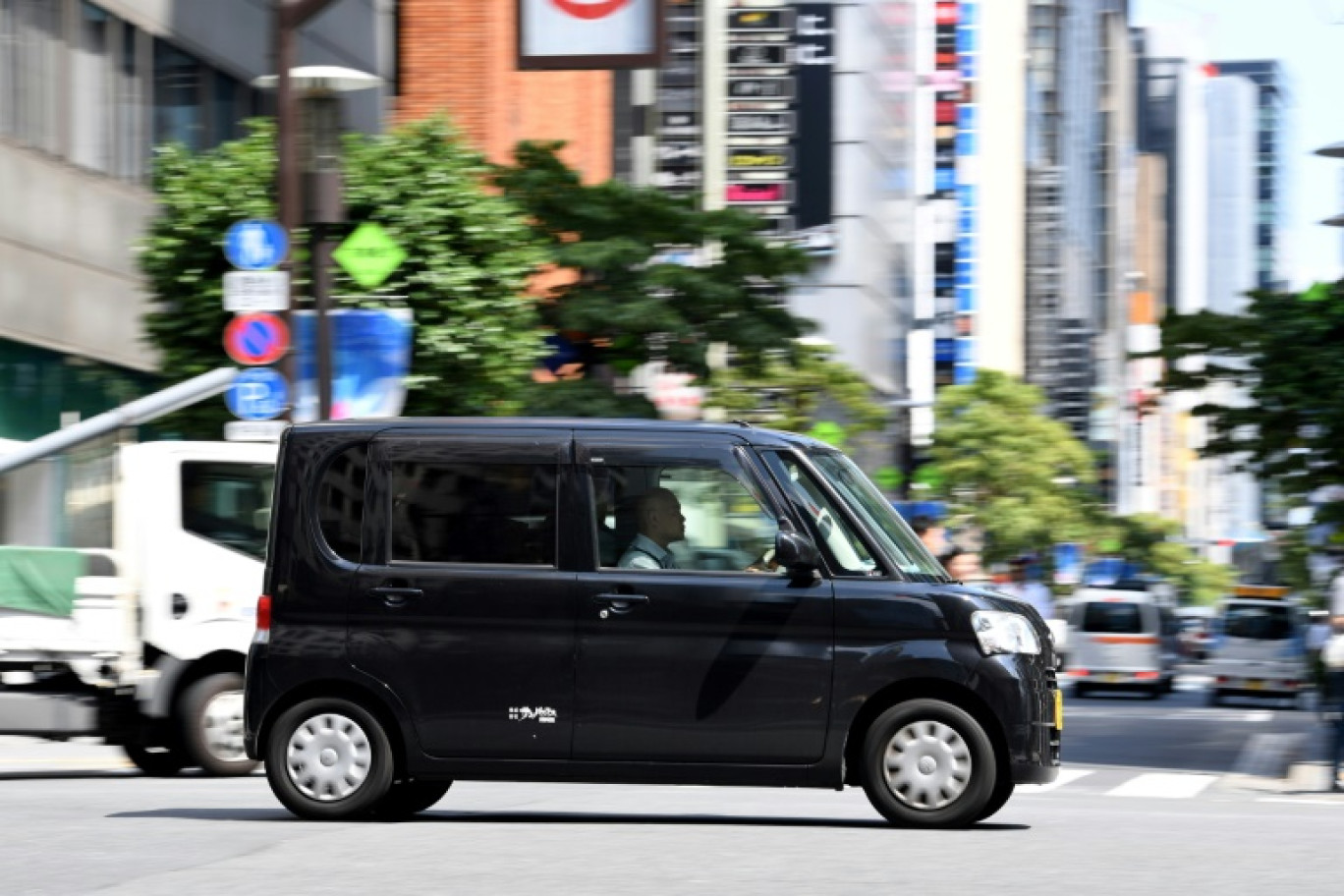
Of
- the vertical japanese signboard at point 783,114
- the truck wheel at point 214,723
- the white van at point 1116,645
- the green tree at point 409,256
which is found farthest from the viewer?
the vertical japanese signboard at point 783,114

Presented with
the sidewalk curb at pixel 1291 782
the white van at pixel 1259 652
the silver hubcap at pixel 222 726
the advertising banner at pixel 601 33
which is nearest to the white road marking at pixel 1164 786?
the sidewalk curb at pixel 1291 782

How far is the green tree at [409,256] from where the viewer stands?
23.8 m

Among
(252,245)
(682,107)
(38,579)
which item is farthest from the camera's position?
(682,107)

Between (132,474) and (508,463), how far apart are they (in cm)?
528

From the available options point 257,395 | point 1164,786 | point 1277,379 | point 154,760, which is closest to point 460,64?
point 1277,379

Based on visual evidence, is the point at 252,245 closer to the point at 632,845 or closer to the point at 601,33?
the point at 601,33

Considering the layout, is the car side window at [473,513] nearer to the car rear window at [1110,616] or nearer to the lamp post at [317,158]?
the lamp post at [317,158]

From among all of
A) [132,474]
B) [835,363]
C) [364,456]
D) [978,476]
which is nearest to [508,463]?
[364,456]

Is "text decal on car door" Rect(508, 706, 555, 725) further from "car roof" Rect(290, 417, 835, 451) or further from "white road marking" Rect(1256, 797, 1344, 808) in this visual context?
"white road marking" Rect(1256, 797, 1344, 808)

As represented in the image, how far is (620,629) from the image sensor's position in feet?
36.3

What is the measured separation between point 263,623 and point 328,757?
2.27 ft

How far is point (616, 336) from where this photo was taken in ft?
95.9

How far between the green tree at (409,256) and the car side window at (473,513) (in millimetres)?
12756

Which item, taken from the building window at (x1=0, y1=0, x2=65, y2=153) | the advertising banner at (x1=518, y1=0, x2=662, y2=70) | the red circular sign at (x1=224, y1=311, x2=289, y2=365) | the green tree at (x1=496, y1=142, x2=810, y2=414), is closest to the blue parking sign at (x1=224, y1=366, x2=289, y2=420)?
the red circular sign at (x1=224, y1=311, x2=289, y2=365)
